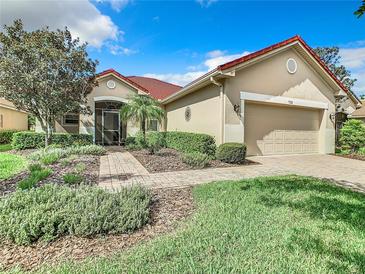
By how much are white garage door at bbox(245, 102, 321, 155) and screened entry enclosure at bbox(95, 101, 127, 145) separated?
9617 millimetres

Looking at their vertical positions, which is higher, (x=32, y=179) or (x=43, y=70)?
(x=43, y=70)

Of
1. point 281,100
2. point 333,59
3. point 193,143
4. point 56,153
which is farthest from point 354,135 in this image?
point 56,153

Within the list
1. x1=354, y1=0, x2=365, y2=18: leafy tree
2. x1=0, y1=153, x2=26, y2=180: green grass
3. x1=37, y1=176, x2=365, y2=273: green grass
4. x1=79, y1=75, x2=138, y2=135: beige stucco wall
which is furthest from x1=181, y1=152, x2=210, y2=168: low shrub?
x1=79, y1=75, x2=138, y2=135: beige stucco wall

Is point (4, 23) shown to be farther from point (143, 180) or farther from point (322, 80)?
point (322, 80)

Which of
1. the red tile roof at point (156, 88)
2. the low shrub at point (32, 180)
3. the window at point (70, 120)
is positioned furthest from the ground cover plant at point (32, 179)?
the red tile roof at point (156, 88)

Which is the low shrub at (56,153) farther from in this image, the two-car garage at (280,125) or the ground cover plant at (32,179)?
the two-car garage at (280,125)

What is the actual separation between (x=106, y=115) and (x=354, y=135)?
16.5 metres

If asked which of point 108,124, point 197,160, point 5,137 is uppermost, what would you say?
point 108,124

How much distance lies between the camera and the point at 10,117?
19.0 metres

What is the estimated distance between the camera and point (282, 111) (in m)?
11.4

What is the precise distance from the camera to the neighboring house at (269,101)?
930 centimetres

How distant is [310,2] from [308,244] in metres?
10.5

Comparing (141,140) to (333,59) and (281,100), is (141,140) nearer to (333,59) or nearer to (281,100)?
(281,100)

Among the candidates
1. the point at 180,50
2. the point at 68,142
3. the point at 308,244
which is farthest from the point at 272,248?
the point at 180,50
